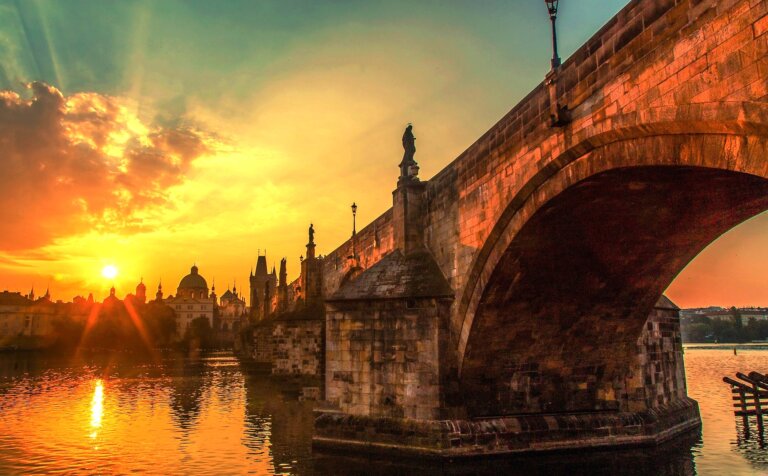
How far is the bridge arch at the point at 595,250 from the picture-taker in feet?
22.5

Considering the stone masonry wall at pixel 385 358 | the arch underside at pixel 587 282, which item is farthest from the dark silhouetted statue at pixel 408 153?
the arch underside at pixel 587 282

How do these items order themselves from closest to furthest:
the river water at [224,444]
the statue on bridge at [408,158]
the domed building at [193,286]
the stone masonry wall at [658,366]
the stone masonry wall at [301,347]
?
the river water at [224,444], the stone masonry wall at [658,366], the statue on bridge at [408,158], the stone masonry wall at [301,347], the domed building at [193,286]

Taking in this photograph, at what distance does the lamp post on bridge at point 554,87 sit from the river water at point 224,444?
7591 millimetres

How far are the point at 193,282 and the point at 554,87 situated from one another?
151 metres

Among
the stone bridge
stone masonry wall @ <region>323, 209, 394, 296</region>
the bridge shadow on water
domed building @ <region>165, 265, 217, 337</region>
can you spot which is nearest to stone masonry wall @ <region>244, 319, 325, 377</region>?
stone masonry wall @ <region>323, 209, 394, 296</region>

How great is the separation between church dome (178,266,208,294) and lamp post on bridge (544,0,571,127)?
5887 inches

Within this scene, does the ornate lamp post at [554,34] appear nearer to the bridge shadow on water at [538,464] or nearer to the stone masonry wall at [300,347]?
the bridge shadow on water at [538,464]

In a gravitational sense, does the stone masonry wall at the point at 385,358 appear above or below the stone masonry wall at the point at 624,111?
below

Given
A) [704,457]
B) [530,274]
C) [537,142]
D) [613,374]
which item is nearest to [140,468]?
[530,274]

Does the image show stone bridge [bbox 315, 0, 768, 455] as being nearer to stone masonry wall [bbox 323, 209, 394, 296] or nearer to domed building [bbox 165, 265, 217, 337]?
stone masonry wall [bbox 323, 209, 394, 296]

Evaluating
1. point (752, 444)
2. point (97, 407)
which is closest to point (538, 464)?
point (752, 444)

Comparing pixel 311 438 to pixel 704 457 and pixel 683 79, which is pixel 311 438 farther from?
pixel 683 79

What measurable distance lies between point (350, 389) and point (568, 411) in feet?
18.9

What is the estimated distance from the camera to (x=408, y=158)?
1667 centimetres
